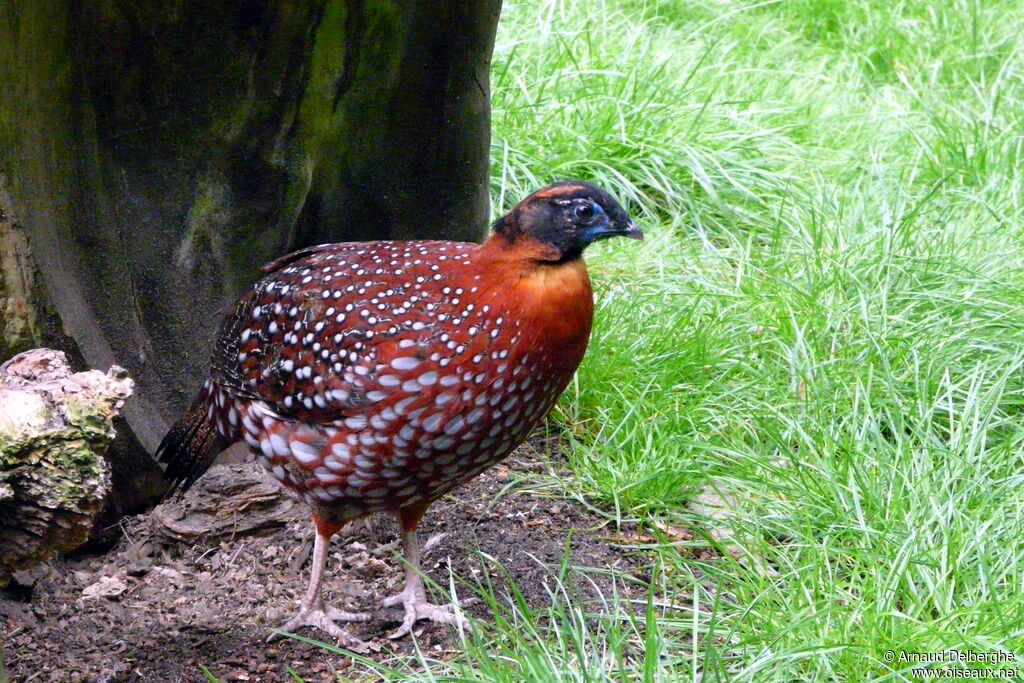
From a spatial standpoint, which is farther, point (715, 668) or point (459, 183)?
point (459, 183)

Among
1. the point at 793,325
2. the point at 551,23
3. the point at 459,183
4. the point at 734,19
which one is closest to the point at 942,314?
the point at 793,325

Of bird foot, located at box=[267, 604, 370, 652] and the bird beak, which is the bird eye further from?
bird foot, located at box=[267, 604, 370, 652]

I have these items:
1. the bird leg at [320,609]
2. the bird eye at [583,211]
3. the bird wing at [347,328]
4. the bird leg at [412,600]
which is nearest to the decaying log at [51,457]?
the bird wing at [347,328]

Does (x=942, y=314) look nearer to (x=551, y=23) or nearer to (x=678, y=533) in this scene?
(x=678, y=533)

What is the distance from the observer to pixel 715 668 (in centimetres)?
271

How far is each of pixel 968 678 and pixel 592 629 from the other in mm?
1012

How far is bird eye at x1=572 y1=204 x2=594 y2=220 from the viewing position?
313cm

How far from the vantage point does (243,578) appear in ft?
12.3

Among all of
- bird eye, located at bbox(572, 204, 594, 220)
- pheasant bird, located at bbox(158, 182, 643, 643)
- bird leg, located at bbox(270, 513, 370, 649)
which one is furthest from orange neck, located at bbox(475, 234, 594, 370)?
bird leg, located at bbox(270, 513, 370, 649)

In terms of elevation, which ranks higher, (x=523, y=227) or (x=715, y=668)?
(x=523, y=227)

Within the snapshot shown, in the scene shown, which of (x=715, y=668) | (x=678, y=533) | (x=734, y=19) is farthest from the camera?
(x=734, y=19)

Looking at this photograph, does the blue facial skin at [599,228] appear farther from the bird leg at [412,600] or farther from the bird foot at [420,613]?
the bird foot at [420,613]

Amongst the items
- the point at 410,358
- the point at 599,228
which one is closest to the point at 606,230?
the point at 599,228

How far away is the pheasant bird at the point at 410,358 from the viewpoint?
3.09m
